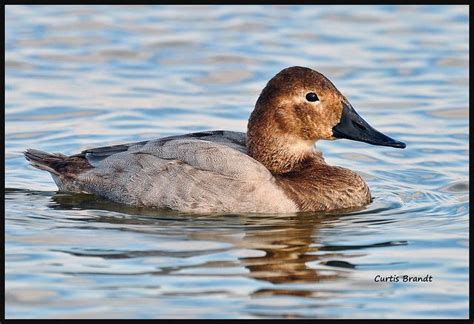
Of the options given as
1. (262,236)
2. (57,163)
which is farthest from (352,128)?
(57,163)

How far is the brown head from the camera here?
411 inches

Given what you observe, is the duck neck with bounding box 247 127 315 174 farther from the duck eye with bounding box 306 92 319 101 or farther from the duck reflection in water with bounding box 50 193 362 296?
the duck reflection in water with bounding box 50 193 362 296

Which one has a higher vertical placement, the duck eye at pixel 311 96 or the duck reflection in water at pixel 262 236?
the duck eye at pixel 311 96

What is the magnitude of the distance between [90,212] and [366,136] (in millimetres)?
2457

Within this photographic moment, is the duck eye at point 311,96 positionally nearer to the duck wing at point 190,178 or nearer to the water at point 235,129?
the duck wing at point 190,178

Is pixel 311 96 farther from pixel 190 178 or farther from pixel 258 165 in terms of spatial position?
pixel 190 178

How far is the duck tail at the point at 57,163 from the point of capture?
1095 centimetres

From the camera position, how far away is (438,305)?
7953mm

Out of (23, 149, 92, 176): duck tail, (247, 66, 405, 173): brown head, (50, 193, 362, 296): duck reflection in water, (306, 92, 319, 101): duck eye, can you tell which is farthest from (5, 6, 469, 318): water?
(306, 92, 319, 101): duck eye

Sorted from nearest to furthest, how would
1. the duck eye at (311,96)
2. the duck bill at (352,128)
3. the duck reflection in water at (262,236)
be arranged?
the duck reflection in water at (262,236), the duck eye at (311,96), the duck bill at (352,128)

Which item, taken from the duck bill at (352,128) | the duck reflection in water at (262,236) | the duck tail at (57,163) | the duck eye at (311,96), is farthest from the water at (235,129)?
the duck eye at (311,96)

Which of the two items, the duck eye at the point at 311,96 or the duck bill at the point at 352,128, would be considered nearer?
the duck eye at the point at 311,96

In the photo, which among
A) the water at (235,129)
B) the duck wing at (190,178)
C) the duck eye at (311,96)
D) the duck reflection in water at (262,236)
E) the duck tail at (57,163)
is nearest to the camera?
the water at (235,129)

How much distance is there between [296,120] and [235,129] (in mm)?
2862
